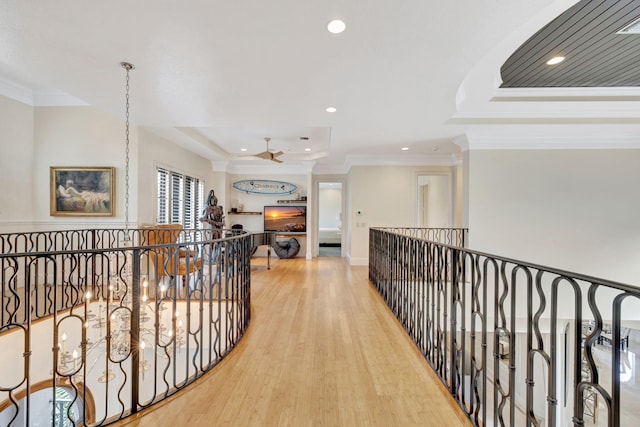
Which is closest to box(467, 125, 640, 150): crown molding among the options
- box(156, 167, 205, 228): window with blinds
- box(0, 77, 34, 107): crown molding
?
box(156, 167, 205, 228): window with blinds

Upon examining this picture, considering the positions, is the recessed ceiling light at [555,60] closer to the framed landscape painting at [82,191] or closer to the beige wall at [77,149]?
the beige wall at [77,149]

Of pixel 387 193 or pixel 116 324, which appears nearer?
pixel 116 324

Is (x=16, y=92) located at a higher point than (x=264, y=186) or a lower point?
higher

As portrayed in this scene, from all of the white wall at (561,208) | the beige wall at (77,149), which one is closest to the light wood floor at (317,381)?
the white wall at (561,208)

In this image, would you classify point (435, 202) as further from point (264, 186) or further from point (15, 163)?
point (15, 163)

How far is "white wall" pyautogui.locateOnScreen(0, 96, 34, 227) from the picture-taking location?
4281mm

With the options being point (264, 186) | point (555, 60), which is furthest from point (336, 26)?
point (264, 186)

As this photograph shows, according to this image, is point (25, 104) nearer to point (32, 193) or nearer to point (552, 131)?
point (32, 193)

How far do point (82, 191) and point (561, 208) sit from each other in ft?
27.9

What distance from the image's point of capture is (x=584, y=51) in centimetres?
323

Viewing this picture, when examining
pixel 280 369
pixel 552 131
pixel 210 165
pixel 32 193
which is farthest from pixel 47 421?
pixel 552 131

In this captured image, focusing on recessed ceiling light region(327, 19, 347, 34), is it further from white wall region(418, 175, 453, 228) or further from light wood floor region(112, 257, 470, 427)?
white wall region(418, 175, 453, 228)

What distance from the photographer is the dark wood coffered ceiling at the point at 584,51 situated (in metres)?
2.65

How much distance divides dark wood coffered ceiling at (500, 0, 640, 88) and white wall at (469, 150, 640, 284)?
1529 millimetres
